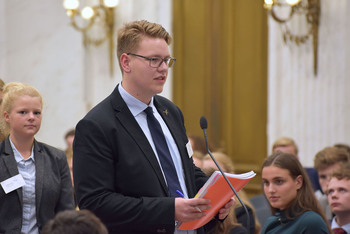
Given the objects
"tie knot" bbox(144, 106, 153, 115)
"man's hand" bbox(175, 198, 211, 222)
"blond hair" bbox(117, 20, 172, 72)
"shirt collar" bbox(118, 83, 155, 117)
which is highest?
"blond hair" bbox(117, 20, 172, 72)

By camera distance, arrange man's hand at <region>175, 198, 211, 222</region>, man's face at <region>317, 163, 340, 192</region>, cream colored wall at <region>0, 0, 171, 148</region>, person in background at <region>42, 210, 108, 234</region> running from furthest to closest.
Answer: cream colored wall at <region>0, 0, 171, 148</region> < man's face at <region>317, 163, 340, 192</region> < man's hand at <region>175, 198, 211, 222</region> < person in background at <region>42, 210, 108, 234</region>

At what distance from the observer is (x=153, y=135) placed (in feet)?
8.41

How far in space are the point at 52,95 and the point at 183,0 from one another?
8.61ft

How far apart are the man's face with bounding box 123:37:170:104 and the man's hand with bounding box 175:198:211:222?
47 cm

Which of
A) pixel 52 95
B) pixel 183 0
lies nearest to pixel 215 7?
pixel 183 0

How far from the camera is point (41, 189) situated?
10.6 feet

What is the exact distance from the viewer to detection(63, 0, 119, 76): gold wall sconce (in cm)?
786

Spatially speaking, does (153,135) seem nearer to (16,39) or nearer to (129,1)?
(129,1)

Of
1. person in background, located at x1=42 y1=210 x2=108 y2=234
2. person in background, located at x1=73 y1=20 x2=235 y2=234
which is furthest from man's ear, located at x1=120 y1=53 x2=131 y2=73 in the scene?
person in background, located at x1=42 y1=210 x2=108 y2=234

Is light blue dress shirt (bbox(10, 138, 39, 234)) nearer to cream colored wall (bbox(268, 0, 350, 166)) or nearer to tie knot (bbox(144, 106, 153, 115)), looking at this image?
tie knot (bbox(144, 106, 153, 115))

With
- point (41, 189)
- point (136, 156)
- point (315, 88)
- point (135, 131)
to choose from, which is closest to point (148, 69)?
point (135, 131)

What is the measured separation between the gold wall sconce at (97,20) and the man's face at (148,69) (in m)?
5.46

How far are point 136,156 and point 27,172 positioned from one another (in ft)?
3.60

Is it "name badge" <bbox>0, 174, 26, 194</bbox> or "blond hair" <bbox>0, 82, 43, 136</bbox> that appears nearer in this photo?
"name badge" <bbox>0, 174, 26, 194</bbox>
